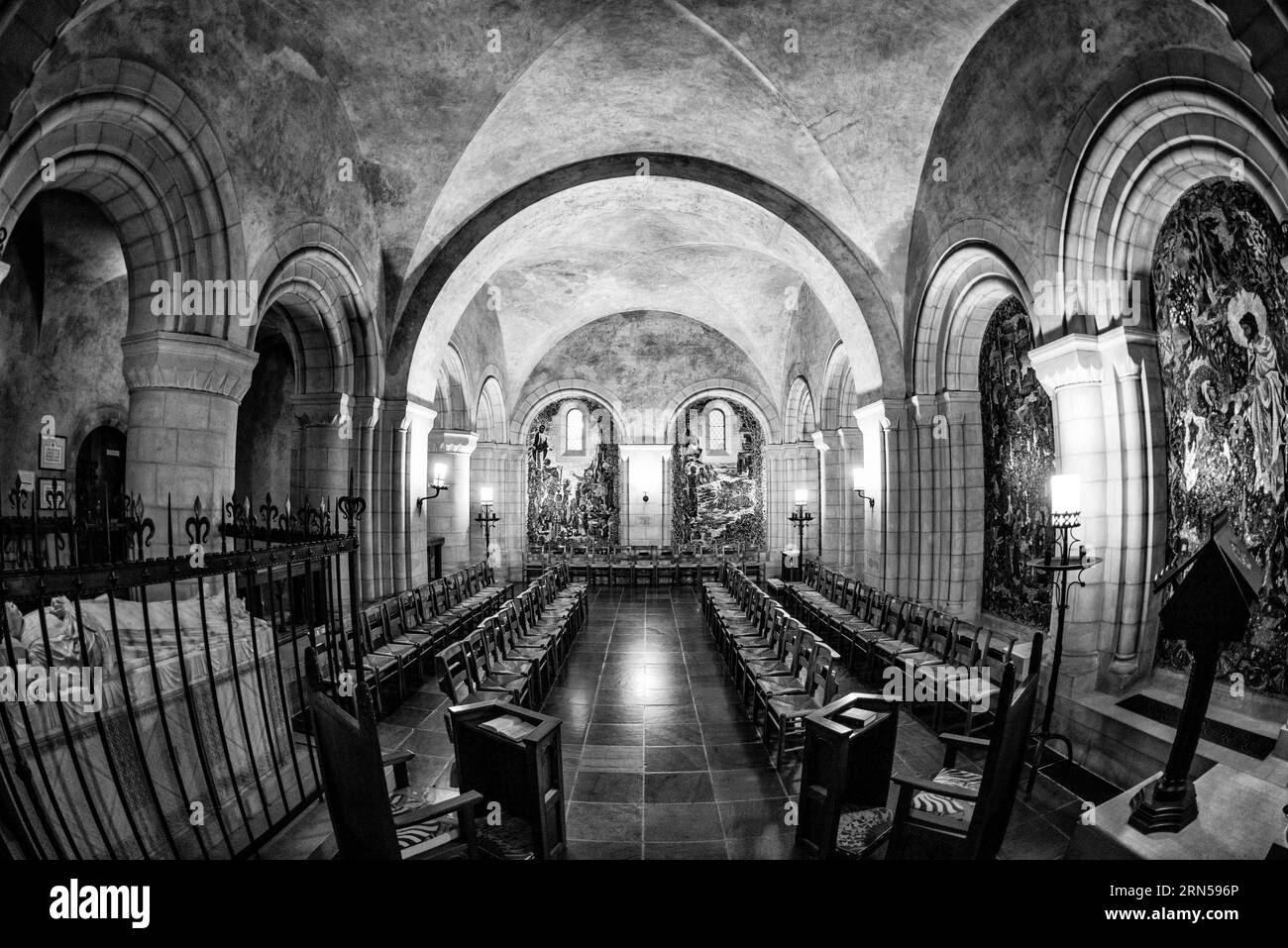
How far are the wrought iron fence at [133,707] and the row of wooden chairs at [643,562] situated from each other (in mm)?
10914

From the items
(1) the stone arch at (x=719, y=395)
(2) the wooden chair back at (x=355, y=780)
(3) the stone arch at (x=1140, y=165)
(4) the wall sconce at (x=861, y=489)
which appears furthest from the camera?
(1) the stone arch at (x=719, y=395)

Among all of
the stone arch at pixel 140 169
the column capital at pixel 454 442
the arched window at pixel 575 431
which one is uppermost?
the stone arch at pixel 140 169

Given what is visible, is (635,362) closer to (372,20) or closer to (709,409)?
(709,409)

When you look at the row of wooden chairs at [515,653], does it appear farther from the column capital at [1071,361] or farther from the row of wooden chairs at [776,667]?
the column capital at [1071,361]

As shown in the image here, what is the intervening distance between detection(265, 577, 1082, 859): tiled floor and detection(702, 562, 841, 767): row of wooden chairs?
0.19 metres

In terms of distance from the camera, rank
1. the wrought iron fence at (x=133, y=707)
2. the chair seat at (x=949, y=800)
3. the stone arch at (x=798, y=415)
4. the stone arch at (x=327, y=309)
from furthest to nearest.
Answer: the stone arch at (x=798, y=415) → the stone arch at (x=327, y=309) → the chair seat at (x=949, y=800) → the wrought iron fence at (x=133, y=707)

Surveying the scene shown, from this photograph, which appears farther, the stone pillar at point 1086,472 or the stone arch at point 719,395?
→ the stone arch at point 719,395

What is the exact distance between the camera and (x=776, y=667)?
592 centimetres

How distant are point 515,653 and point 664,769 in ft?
7.81

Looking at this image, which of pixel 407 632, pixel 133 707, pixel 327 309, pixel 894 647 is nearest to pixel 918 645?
pixel 894 647

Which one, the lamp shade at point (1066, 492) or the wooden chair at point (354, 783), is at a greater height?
the lamp shade at point (1066, 492)

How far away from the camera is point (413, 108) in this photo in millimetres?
7398

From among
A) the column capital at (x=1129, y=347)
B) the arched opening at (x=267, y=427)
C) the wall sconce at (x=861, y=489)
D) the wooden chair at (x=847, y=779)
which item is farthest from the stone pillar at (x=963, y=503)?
the arched opening at (x=267, y=427)

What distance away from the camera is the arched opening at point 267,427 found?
11.0 metres
